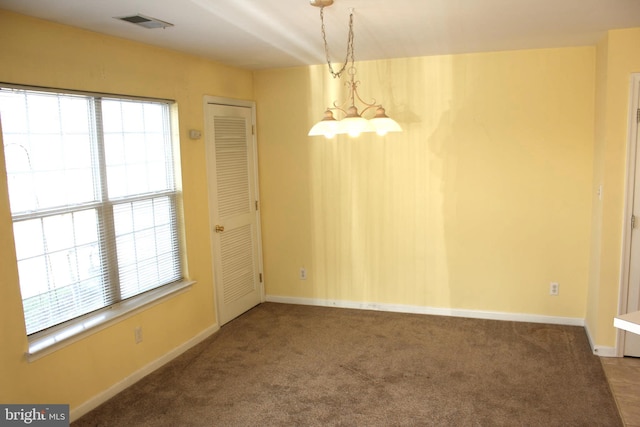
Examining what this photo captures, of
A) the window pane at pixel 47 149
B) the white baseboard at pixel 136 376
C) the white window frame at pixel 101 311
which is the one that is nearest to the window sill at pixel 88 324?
the white window frame at pixel 101 311

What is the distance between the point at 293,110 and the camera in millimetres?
5020

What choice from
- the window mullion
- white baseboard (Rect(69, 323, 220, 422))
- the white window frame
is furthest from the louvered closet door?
the window mullion

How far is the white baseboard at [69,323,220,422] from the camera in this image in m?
3.13

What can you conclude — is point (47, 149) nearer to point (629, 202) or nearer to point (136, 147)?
point (136, 147)

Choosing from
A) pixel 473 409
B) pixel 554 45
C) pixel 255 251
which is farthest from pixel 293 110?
pixel 473 409

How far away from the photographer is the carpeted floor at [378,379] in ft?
10.0

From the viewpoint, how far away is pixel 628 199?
365 centimetres

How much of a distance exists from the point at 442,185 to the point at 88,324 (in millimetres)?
3119

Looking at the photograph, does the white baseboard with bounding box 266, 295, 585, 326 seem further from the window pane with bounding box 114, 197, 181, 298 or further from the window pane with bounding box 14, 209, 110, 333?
the window pane with bounding box 14, 209, 110, 333

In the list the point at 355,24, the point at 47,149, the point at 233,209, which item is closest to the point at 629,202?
the point at 355,24

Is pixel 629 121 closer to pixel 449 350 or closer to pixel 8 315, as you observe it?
pixel 449 350

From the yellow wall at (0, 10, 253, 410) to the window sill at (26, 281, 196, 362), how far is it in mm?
47

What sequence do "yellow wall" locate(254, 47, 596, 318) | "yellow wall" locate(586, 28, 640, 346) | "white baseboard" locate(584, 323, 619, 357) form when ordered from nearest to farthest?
1. "yellow wall" locate(586, 28, 640, 346)
2. "white baseboard" locate(584, 323, 619, 357)
3. "yellow wall" locate(254, 47, 596, 318)

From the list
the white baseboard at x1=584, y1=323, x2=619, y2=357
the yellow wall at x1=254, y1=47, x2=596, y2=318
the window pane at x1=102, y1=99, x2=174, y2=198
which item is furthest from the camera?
the yellow wall at x1=254, y1=47, x2=596, y2=318
